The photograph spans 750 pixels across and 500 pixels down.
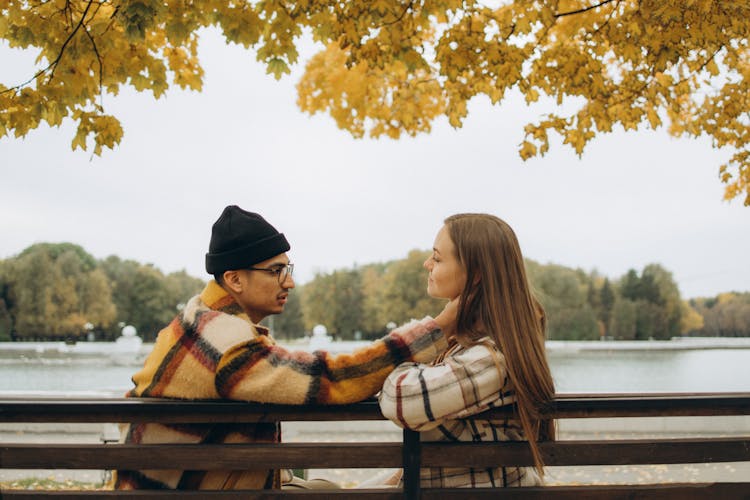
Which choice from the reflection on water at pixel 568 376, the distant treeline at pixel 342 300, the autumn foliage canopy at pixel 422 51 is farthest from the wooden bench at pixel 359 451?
the distant treeline at pixel 342 300

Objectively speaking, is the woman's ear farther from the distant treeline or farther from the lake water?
the distant treeline

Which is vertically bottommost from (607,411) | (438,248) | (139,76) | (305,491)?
(305,491)

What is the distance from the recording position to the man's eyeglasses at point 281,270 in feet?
8.41

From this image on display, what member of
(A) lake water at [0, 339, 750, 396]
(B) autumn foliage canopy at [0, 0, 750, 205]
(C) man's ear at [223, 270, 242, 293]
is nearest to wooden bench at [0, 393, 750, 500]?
(C) man's ear at [223, 270, 242, 293]

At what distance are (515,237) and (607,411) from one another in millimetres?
667

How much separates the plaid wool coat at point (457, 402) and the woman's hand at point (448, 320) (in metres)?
0.06

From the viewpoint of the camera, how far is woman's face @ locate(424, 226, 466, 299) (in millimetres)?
2467

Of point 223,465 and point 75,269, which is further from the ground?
point 75,269

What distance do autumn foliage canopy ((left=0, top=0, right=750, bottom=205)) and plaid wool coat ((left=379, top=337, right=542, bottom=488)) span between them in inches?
110

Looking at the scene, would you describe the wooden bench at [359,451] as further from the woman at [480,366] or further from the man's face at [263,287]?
the man's face at [263,287]

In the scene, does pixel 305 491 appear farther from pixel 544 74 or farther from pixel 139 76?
pixel 544 74

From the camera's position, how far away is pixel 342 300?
72.9m

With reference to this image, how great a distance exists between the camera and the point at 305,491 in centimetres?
243

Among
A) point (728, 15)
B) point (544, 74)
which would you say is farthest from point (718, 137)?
point (728, 15)
